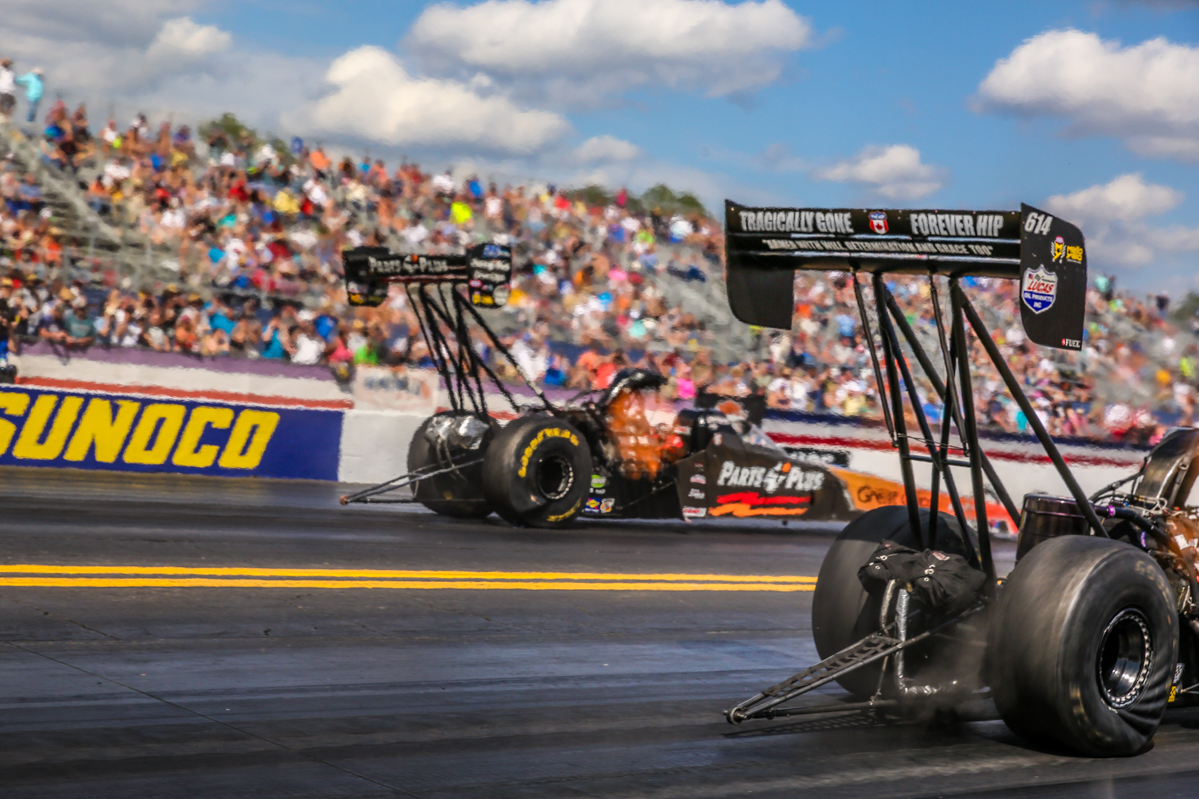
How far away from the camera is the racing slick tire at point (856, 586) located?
231 inches

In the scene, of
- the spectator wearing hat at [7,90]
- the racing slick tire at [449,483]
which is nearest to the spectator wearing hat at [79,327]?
the spectator wearing hat at [7,90]

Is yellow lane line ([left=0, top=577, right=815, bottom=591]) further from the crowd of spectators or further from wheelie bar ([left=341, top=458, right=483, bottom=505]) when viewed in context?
the crowd of spectators

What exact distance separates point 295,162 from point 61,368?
674 cm

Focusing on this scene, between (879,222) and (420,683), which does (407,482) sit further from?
(879,222)

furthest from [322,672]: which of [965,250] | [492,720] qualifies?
[965,250]

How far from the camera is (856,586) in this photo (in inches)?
233

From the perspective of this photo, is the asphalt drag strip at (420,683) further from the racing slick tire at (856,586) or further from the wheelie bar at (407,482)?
the wheelie bar at (407,482)

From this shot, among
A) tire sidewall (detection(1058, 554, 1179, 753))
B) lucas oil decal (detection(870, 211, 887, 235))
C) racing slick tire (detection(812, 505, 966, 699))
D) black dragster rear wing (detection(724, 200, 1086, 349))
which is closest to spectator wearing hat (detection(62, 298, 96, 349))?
racing slick tire (detection(812, 505, 966, 699))

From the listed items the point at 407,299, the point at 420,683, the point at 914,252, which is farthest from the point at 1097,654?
the point at 407,299

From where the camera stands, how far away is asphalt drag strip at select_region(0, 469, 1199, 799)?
15.4ft

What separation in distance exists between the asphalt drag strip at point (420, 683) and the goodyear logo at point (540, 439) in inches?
65.9

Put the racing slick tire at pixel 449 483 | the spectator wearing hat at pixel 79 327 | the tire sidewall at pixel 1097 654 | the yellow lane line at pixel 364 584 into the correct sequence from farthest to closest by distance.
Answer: the spectator wearing hat at pixel 79 327
the racing slick tire at pixel 449 483
the yellow lane line at pixel 364 584
the tire sidewall at pixel 1097 654

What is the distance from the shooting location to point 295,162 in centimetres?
2255

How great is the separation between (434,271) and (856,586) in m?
7.80
